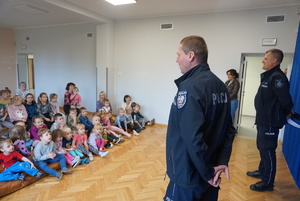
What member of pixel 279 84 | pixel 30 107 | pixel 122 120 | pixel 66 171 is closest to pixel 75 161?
pixel 66 171

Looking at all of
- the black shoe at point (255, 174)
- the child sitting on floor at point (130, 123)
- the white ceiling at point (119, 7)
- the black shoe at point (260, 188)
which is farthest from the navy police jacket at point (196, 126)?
the child sitting on floor at point (130, 123)

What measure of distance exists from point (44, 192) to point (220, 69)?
4.40m

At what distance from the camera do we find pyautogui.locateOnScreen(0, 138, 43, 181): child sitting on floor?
245 centimetres

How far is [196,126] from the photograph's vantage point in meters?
1.04

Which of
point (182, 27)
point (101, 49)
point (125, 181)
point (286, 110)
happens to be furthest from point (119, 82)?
point (286, 110)

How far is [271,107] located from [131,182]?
6.65 ft

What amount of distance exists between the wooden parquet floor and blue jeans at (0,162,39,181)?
185 millimetres

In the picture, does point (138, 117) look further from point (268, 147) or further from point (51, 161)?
point (268, 147)

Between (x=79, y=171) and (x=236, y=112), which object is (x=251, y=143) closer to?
(x=236, y=112)

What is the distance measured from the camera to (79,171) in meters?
2.94

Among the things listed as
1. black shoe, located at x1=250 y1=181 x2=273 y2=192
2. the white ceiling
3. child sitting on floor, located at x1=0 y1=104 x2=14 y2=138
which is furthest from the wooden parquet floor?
the white ceiling

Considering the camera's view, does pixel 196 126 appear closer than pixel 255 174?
Yes

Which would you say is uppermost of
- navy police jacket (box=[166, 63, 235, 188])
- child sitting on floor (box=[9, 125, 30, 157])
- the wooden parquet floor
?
navy police jacket (box=[166, 63, 235, 188])

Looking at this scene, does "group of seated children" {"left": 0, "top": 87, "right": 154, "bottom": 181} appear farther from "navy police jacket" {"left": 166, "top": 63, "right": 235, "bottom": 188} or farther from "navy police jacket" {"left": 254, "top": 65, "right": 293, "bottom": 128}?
"navy police jacket" {"left": 254, "top": 65, "right": 293, "bottom": 128}
